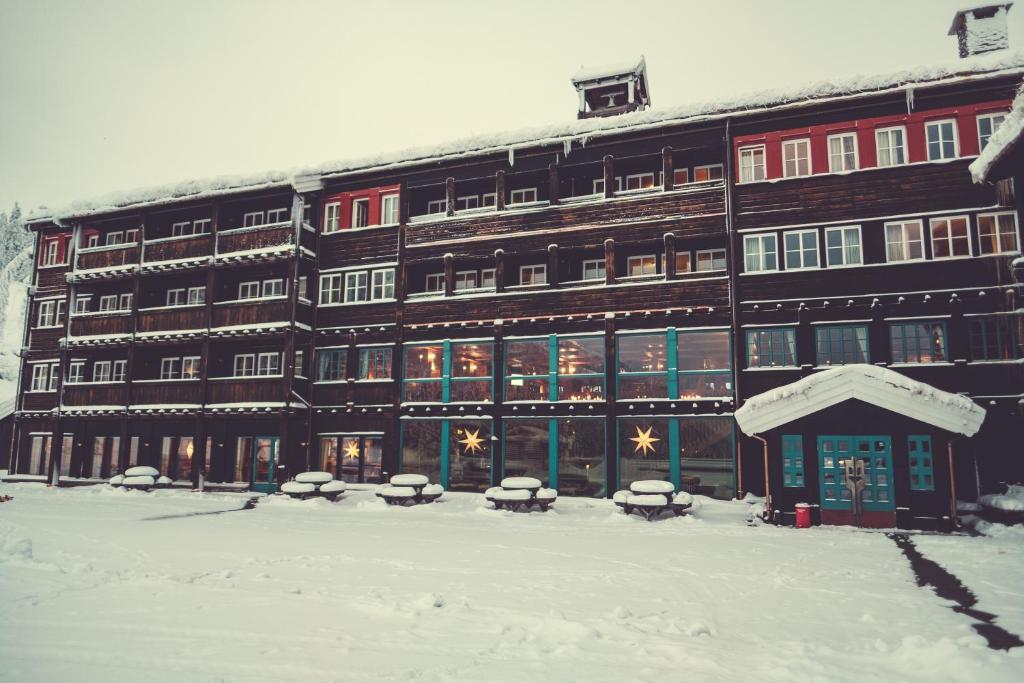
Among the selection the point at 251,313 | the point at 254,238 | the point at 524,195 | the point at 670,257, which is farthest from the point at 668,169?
the point at 251,313

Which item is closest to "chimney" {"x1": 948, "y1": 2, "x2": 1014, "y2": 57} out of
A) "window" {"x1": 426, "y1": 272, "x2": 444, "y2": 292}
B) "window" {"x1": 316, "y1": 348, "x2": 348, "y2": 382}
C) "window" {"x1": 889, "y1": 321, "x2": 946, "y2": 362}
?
"window" {"x1": 889, "y1": 321, "x2": 946, "y2": 362}

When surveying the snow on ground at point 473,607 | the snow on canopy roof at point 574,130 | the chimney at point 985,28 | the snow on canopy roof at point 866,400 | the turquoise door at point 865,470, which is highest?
the chimney at point 985,28

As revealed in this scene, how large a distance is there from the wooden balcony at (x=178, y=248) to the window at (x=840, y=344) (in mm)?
25752

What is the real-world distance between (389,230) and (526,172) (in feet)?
21.2

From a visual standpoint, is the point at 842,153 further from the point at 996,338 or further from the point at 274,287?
the point at 274,287

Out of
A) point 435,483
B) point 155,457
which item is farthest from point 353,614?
point 155,457

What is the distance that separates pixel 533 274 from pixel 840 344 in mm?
11722

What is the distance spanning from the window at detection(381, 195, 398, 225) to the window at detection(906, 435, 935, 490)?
69.1 ft

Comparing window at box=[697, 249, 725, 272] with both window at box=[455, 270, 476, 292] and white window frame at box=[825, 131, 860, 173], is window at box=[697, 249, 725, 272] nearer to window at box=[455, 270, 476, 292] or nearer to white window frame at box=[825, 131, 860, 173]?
white window frame at box=[825, 131, 860, 173]

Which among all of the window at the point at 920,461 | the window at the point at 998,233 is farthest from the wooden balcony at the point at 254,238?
the window at the point at 998,233

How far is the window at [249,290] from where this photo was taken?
3136 centimetres

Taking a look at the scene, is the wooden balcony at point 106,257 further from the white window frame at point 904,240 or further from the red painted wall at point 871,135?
the white window frame at point 904,240

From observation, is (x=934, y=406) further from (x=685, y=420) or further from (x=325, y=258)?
(x=325, y=258)

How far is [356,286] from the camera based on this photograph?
95.7ft
